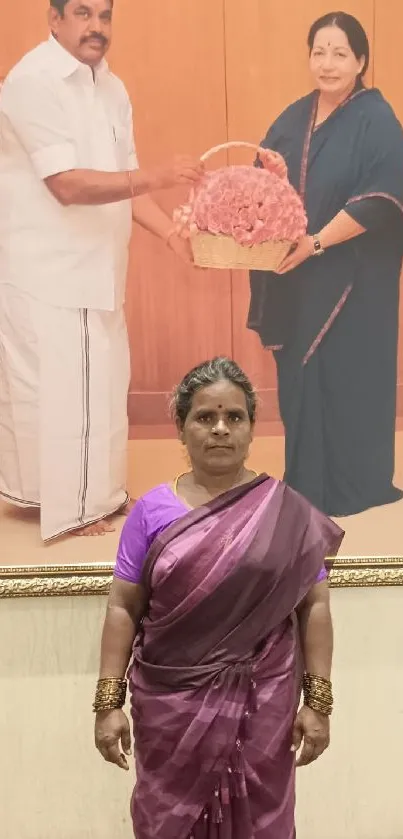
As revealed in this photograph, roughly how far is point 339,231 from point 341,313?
18 cm

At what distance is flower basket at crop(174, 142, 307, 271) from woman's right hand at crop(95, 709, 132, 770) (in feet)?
3.00

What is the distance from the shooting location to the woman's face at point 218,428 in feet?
3.58

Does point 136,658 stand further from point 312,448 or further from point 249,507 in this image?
point 312,448

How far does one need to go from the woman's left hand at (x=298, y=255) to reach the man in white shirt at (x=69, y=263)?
23cm

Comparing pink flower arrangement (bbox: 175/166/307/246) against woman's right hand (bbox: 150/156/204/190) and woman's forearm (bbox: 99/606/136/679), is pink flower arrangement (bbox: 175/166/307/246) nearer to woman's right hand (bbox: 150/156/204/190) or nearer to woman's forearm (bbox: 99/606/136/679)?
woman's right hand (bbox: 150/156/204/190)

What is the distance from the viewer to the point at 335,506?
153 centimetres

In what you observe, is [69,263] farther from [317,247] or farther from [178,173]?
[317,247]

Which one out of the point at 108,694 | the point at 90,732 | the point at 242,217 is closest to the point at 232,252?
the point at 242,217

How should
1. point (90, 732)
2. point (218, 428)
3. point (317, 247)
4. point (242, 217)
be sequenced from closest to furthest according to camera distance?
point (218, 428), point (242, 217), point (317, 247), point (90, 732)

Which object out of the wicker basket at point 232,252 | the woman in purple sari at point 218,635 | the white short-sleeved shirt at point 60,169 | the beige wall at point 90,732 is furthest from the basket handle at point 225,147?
the beige wall at point 90,732

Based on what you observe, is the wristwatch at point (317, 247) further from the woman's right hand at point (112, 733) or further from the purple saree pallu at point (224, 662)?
the woman's right hand at point (112, 733)

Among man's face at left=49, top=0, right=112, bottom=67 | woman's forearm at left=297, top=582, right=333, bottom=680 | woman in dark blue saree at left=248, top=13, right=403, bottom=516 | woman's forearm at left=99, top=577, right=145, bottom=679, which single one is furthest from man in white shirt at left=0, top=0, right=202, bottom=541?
woman's forearm at left=297, top=582, right=333, bottom=680

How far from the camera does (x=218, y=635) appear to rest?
1.09m

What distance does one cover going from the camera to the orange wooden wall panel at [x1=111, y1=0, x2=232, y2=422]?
1.43 metres
